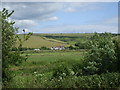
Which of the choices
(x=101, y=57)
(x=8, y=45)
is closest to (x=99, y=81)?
(x=101, y=57)

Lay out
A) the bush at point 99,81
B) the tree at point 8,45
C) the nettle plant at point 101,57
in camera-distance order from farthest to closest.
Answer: the nettle plant at point 101,57
the bush at point 99,81
the tree at point 8,45

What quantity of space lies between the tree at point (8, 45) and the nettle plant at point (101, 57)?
2838 millimetres

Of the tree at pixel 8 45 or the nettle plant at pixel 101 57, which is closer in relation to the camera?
the tree at pixel 8 45

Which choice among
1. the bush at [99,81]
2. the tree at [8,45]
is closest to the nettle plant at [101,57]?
the bush at [99,81]

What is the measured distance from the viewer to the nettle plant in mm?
6934

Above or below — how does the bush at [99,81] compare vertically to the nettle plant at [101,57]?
below

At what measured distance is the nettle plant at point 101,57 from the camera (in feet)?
22.7

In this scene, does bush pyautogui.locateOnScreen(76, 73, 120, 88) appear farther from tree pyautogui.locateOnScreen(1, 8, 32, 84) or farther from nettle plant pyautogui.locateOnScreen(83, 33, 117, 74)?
tree pyautogui.locateOnScreen(1, 8, 32, 84)

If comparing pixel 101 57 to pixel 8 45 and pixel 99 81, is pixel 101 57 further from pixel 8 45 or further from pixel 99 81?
pixel 8 45

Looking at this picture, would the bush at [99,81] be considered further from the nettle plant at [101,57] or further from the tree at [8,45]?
the tree at [8,45]

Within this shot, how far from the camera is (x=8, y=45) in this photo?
4746 millimetres

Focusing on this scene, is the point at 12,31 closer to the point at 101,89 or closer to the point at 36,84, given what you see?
the point at 36,84

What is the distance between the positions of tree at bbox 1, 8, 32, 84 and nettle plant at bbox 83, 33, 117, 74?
2838mm

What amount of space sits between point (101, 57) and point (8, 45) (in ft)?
11.3
